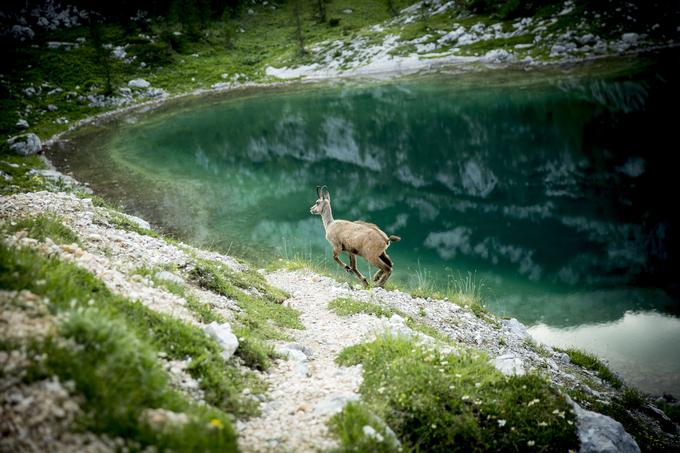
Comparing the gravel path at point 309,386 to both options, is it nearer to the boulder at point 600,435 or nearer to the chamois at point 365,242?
the chamois at point 365,242

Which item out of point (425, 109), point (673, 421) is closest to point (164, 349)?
point (673, 421)

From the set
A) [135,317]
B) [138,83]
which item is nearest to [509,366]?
[135,317]

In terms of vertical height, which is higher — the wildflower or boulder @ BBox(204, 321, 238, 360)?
the wildflower

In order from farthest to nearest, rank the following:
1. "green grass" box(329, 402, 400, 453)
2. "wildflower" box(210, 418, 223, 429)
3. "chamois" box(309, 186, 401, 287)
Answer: "chamois" box(309, 186, 401, 287) < "green grass" box(329, 402, 400, 453) < "wildflower" box(210, 418, 223, 429)

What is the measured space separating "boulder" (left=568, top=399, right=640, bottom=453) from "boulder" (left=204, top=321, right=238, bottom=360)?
625 cm

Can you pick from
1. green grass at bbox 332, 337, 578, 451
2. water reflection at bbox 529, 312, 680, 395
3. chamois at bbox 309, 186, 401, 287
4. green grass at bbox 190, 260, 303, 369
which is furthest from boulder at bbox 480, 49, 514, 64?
green grass at bbox 332, 337, 578, 451

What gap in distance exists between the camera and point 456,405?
7.60m

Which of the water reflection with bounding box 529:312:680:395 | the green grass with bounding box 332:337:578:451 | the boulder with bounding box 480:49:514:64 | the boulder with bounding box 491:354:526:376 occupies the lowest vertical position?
the water reflection with bounding box 529:312:680:395

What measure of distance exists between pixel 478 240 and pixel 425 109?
34.6 meters

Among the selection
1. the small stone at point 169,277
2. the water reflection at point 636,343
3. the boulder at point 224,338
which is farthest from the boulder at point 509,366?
the water reflection at point 636,343

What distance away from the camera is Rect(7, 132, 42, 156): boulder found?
140 ft

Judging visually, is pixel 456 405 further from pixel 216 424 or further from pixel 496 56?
pixel 496 56

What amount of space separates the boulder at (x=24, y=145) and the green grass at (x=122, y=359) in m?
44.1

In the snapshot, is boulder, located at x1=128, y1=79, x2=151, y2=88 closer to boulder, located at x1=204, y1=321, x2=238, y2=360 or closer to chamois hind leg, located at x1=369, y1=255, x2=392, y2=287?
chamois hind leg, located at x1=369, y1=255, x2=392, y2=287
